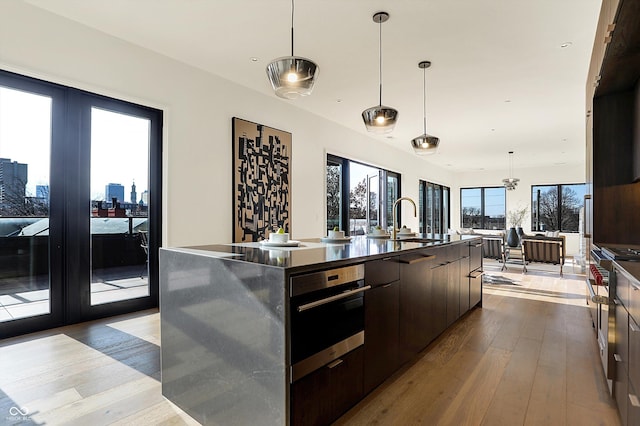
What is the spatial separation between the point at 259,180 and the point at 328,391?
366 cm

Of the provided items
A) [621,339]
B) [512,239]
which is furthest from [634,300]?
[512,239]

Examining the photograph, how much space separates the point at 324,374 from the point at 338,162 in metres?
5.61

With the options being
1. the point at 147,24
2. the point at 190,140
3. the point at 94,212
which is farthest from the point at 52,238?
the point at 147,24

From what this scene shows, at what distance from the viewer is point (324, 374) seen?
62.9 inches

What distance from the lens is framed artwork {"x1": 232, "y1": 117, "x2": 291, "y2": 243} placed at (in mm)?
4656

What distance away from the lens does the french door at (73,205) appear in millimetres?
3037

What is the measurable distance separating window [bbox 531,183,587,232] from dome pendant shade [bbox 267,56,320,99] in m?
12.0

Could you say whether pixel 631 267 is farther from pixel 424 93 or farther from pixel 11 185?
pixel 11 185

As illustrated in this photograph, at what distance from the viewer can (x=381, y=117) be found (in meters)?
2.78

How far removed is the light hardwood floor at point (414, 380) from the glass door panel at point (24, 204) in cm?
39

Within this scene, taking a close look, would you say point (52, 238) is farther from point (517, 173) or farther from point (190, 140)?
point (517, 173)

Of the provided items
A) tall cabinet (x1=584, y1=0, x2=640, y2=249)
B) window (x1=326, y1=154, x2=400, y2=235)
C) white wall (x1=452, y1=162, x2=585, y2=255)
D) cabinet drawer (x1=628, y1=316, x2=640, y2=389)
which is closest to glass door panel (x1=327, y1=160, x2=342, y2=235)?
window (x1=326, y1=154, x2=400, y2=235)

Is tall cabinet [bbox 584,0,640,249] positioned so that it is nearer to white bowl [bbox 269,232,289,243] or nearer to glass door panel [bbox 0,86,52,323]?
white bowl [bbox 269,232,289,243]

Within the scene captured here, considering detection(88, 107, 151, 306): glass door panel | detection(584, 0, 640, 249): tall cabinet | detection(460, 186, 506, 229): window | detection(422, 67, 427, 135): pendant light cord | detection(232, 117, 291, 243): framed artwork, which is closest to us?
detection(584, 0, 640, 249): tall cabinet
